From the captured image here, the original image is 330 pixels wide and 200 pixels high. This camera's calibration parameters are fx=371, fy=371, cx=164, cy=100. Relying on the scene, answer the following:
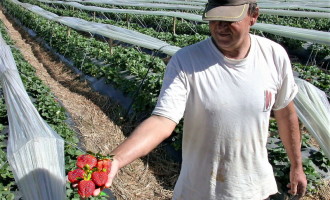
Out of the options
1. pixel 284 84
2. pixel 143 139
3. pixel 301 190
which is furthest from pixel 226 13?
pixel 301 190

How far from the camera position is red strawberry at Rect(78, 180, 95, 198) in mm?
1368

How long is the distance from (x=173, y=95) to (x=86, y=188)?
0.60 meters

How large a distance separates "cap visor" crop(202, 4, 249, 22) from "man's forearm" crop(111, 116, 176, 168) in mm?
524

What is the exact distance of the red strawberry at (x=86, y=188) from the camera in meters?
1.37

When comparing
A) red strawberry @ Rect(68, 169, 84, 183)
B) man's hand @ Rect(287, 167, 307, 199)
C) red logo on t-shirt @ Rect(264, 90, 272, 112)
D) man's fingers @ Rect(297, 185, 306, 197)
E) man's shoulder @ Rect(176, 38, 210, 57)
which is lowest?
man's fingers @ Rect(297, 185, 306, 197)

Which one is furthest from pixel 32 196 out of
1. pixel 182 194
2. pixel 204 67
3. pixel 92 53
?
pixel 92 53

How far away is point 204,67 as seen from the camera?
1.81 meters

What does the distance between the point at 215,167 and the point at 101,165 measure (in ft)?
2.48

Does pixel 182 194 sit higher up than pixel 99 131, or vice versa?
pixel 182 194

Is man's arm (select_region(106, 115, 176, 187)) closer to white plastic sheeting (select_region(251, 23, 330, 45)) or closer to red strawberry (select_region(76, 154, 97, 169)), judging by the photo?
red strawberry (select_region(76, 154, 97, 169))

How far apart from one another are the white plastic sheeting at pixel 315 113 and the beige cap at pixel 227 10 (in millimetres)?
2619

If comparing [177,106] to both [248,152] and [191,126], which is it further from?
[248,152]

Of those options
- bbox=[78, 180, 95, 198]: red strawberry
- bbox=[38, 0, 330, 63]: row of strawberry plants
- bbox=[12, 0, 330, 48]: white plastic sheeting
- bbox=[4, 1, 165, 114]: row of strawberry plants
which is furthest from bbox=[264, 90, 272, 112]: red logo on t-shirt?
bbox=[38, 0, 330, 63]: row of strawberry plants

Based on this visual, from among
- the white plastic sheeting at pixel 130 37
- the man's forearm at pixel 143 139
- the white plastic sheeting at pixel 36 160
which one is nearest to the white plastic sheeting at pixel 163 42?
the white plastic sheeting at pixel 130 37
